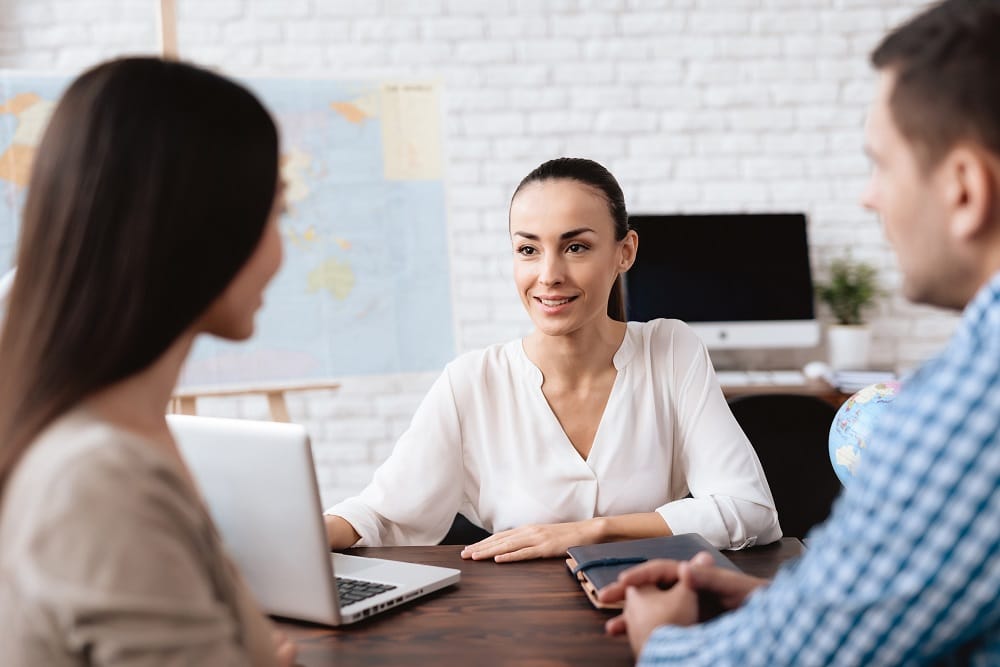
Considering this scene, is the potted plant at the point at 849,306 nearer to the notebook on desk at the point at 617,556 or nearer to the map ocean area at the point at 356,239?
the map ocean area at the point at 356,239

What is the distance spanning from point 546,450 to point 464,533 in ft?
1.18

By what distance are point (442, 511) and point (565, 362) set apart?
388mm

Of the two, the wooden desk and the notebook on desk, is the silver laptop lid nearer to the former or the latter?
the wooden desk

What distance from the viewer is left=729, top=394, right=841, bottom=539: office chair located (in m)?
2.17

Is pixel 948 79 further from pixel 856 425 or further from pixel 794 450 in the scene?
pixel 794 450

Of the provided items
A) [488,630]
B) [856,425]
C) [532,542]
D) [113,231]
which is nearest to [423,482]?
[532,542]

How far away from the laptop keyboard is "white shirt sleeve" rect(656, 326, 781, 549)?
0.55 meters

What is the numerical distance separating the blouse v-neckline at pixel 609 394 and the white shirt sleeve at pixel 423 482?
0.55 feet

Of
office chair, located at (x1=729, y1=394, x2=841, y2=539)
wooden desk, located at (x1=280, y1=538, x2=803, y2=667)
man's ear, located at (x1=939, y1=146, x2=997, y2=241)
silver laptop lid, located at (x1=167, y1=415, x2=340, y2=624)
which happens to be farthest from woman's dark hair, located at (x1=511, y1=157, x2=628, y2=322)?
man's ear, located at (x1=939, y1=146, x2=997, y2=241)

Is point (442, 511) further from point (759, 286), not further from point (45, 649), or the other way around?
point (759, 286)

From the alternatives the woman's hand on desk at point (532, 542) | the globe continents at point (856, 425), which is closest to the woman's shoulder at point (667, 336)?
the globe continents at point (856, 425)

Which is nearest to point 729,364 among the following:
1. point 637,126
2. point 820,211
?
point 820,211

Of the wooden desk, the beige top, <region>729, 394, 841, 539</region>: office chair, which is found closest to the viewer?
the beige top

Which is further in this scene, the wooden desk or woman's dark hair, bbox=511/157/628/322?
woman's dark hair, bbox=511/157/628/322
